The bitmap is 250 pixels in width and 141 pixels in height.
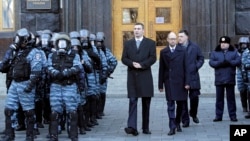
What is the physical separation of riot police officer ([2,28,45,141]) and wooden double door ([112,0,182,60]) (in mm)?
9036

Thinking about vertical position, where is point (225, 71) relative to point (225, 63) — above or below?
below

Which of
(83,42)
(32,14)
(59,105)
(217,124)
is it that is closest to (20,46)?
(59,105)

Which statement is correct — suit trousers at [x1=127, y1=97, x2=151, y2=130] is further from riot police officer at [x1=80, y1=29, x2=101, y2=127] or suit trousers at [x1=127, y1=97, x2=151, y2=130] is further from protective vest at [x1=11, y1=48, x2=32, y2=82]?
protective vest at [x1=11, y1=48, x2=32, y2=82]

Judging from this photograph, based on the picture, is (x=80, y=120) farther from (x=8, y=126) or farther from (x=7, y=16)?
(x=7, y=16)

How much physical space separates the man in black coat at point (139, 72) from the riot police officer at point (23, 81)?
1.66 meters

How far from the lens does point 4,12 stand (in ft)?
64.5

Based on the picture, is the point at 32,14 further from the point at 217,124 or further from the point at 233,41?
the point at 217,124

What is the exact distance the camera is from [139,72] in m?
11.2

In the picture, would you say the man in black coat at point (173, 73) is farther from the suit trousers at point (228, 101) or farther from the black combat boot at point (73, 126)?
the black combat boot at point (73, 126)

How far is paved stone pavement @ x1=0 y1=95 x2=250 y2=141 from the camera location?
10773 mm

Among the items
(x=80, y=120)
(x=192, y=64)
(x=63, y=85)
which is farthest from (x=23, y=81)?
(x=192, y=64)

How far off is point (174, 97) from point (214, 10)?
784cm

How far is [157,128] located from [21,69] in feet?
10.1

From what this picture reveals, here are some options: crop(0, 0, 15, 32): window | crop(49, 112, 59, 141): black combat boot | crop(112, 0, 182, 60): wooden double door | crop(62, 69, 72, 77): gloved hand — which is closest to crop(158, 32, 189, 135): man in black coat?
crop(62, 69, 72, 77): gloved hand
